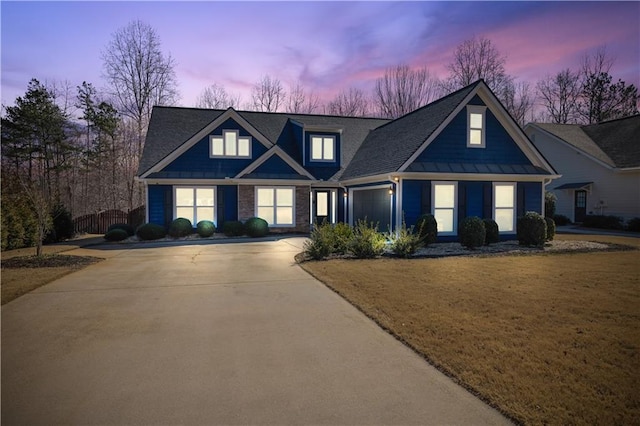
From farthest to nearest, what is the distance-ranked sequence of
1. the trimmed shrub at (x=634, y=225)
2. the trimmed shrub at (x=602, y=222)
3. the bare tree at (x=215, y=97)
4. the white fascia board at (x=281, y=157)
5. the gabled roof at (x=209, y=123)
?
the bare tree at (x=215, y=97)
the trimmed shrub at (x=602, y=222)
the trimmed shrub at (x=634, y=225)
the gabled roof at (x=209, y=123)
the white fascia board at (x=281, y=157)

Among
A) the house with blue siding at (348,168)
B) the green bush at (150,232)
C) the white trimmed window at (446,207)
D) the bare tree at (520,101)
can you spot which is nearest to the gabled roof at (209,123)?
the house with blue siding at (348,168)

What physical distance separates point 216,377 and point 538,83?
52441 mm

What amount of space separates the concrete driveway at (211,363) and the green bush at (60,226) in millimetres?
12057

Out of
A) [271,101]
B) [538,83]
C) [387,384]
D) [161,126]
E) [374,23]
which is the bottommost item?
[387,384]

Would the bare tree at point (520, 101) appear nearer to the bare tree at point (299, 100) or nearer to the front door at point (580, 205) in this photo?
the front door at point (580, 205)

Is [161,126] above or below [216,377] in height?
above

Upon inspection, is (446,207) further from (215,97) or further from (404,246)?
(215,97)

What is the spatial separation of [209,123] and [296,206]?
6.32 meters

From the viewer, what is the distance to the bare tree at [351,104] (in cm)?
4541

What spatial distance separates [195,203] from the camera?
1952 cm

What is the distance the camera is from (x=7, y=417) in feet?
10.9

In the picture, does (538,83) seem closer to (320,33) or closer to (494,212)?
(494,212)

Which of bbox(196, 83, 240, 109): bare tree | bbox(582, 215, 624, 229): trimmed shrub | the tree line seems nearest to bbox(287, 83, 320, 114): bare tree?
the tree line

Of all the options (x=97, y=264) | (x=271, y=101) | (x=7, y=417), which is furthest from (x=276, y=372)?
(x=271, y=101)
